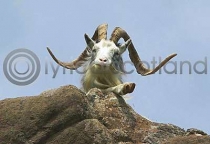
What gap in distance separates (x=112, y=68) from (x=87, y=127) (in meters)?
4.22

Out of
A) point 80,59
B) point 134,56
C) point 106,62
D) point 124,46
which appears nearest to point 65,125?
point 106,62

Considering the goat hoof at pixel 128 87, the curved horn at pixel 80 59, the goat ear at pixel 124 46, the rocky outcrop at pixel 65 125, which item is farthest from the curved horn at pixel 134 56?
the rocky outcrop at pixel 65 125

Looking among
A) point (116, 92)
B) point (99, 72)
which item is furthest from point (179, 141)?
point (99, 72)

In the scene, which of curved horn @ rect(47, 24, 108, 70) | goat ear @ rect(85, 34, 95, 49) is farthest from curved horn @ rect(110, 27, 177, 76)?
goat ear @ rect(85, 34, 95, 49)

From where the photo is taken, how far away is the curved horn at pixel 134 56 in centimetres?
1608

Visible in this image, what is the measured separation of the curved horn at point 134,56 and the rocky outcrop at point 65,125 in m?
4.04

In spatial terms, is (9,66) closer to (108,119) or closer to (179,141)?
(108,119)

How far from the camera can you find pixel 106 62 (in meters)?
14.7

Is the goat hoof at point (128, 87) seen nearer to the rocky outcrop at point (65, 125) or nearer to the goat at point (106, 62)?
the goat at point (106, 62)

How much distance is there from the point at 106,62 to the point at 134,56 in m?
2.58

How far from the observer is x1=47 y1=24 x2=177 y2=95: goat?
14.7 meters

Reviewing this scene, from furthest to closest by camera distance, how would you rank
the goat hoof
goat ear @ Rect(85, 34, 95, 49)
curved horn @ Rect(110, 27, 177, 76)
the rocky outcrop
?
curved horn @ Rect(110, 27, 177, 76) < goat ear @ Rect(85, 34, 95, 49) < the goat hoof < the rocky outcrop

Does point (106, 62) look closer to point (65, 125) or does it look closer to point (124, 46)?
point (124, 46)

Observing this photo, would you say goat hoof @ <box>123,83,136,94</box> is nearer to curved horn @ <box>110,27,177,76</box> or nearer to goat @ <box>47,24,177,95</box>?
goat @ <box>47,24,177,95</box>
